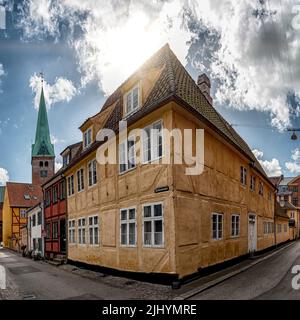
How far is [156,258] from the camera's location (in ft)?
37.2

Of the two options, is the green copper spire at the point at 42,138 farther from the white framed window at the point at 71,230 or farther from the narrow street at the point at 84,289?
the narrow street at the point at 84,289

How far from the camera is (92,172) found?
57.5 feet

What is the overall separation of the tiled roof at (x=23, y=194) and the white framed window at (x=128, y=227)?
49365 mm

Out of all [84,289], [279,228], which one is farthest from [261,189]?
[84,289]

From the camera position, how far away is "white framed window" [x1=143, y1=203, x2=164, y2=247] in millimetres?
11383

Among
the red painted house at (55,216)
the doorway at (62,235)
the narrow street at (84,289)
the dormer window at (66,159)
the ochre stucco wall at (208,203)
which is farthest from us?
the dormer window at (66,159)

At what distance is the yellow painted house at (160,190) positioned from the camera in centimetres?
1131

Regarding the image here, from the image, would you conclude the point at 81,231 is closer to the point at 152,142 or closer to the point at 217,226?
the point at 217,226

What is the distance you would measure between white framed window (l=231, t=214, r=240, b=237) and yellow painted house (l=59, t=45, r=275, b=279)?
0.05m

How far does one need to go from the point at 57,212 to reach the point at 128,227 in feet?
44.9

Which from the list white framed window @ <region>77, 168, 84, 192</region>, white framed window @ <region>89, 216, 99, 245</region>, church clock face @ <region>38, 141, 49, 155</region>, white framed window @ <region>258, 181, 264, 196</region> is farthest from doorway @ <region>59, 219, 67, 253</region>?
church clock face @ <region>38, 141, 49, 155</region>

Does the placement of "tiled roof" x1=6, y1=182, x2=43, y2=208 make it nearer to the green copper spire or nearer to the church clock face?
the church clock face

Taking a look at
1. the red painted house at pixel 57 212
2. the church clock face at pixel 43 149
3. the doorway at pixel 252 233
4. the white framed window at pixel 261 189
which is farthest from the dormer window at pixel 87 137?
the church clock face at pixel 43 149
